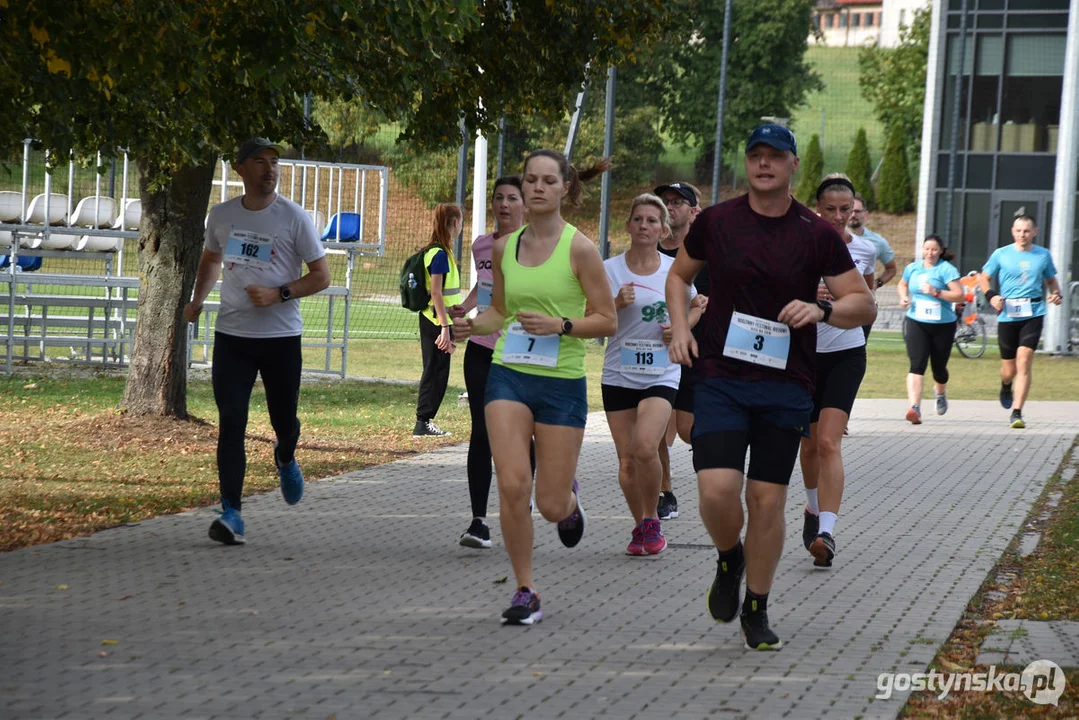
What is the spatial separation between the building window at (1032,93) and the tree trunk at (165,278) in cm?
3403

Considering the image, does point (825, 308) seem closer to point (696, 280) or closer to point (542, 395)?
point (542, 395)

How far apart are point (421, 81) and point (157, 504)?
3.41m

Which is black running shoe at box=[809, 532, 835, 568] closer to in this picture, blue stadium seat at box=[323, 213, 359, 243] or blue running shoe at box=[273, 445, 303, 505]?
blue running shoe at box=[273, 445, 303, 505]

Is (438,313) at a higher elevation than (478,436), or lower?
higher

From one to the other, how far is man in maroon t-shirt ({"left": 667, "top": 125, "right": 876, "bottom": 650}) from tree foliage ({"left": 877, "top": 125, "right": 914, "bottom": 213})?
66397 mm

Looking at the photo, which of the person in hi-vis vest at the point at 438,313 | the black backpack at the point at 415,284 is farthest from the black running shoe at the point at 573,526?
the black backpack at the point at 415,284

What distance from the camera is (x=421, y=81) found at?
412 inches

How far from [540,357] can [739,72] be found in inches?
2936

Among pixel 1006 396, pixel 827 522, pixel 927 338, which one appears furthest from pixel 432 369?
pixel 1006 396

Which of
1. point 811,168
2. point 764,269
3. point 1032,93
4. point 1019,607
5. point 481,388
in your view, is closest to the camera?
point 764,269

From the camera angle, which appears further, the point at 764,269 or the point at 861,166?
the point at 861,166

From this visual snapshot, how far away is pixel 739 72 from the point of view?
7856 centimetres

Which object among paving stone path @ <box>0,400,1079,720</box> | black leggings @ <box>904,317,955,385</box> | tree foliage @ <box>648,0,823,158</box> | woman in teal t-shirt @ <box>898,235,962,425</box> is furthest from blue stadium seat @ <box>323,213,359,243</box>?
tree foliage @ <box>648,0,823,158</box>

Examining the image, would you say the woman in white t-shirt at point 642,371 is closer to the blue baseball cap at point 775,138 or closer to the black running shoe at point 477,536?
the black running shoe at point 477,536
